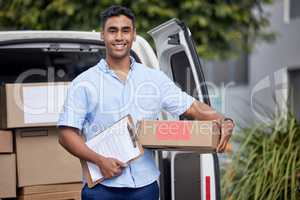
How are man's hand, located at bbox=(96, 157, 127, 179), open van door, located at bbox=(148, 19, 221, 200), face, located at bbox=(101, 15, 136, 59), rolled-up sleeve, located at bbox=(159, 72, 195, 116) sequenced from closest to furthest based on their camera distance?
man's hand, located at bbox=(96, 157, 127, 179) → face, located at bbox=(101, 15, 136, 59) → rolled-up sleeve, located at bbox=(159, 72, 195, 116) → open van door, located at bbox=(148, 19, 221, 200)

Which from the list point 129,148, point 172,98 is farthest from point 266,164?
point 129,148

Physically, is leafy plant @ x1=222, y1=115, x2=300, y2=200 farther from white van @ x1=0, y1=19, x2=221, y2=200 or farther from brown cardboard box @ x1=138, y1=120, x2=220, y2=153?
brown cardboard box @ x1=138, y1=120, x2=220, y2=153

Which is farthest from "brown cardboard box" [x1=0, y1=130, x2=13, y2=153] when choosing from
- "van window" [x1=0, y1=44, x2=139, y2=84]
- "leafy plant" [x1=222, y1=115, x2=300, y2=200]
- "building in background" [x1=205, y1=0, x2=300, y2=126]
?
"building in background" [x1=205, y1=0, x2=300, y2=126]

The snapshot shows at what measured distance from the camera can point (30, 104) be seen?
3945mm

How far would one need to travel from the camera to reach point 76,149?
9.41 feet

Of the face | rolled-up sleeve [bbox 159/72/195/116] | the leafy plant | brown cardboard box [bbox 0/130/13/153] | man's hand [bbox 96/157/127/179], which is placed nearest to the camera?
man's hand [bbox 96/157/127/179]

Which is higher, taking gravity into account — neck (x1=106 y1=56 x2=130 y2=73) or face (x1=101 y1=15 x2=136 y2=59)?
face (x1=101 y1=15 x2=136 y2=59)

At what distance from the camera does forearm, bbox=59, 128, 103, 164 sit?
2859 mm

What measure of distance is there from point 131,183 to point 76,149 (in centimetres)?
29

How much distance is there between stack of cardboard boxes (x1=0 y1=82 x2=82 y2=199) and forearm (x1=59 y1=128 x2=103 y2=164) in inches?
41.8

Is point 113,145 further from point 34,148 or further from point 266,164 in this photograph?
point 266,164

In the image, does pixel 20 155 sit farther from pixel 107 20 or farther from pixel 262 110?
pixel 262 110

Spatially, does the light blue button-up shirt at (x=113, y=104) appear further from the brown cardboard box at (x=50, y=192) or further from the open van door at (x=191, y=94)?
the brown cardboard box at (x=50, y=192)

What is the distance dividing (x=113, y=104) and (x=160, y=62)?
107 centimetres
